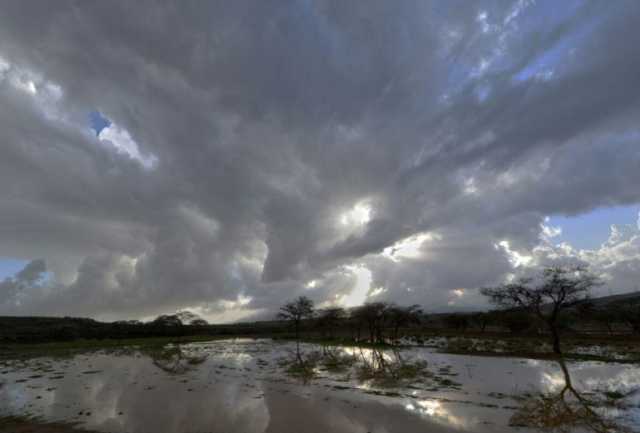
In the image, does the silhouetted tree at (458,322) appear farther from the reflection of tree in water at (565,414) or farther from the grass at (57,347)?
the reflection of tree in water at (565,414)

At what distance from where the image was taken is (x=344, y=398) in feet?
58.8

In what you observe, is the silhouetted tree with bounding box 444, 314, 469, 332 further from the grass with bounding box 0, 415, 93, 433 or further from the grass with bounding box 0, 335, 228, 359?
the grass with bounding box 0, 415, 93, 433

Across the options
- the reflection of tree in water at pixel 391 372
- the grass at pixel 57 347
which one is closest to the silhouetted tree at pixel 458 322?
the reflection of tree in water at pixel 391 372

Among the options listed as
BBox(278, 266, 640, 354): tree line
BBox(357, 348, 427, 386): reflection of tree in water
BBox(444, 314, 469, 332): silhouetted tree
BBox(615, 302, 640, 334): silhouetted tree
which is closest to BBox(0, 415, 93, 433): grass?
BBox(357, 348, 427, 386): reflection of tree in water

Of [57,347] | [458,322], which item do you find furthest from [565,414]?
[458,322]

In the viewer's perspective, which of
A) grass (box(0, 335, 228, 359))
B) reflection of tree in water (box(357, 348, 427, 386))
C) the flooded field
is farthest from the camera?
grass (box(0, 335, 228, 359))

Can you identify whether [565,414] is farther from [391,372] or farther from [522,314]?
[522,314]

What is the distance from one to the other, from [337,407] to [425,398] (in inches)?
202

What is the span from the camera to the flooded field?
44.1 feet

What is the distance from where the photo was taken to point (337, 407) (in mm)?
16094

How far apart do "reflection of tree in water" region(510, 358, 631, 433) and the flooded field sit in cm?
4

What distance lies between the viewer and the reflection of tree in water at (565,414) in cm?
1251

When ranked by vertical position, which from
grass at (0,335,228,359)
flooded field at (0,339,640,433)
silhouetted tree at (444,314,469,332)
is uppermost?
silhouetted tree at (444,314,469,332)

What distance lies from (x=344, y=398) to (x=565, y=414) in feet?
34.7
